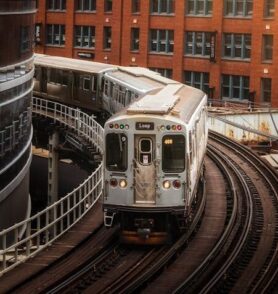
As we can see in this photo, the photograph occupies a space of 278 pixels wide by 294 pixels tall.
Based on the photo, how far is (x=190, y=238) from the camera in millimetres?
21984

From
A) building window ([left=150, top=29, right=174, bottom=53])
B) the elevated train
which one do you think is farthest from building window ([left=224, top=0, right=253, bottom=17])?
the elevated train

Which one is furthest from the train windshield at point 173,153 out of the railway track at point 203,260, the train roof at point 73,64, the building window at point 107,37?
the building window at point 107,37

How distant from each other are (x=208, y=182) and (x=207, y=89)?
30.6 metres

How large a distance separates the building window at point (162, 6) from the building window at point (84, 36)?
251 inches

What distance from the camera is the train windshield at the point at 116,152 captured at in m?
20.3

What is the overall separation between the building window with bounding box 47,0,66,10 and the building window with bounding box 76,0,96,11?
5.24ft

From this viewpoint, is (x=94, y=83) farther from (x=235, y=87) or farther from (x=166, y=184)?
(x=166, y=184)

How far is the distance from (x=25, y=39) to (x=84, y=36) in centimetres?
4048

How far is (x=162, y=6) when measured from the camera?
63000mm

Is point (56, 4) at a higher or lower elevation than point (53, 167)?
higher

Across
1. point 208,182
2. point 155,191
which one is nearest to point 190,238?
point 155,191

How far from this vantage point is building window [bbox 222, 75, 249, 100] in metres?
58.7

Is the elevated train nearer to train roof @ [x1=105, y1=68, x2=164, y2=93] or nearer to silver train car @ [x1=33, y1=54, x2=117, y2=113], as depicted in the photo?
train roof @ [x1=105, y1=68, x2=164, y2=93]

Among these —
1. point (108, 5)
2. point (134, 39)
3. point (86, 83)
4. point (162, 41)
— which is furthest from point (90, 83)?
point (108, 5)
